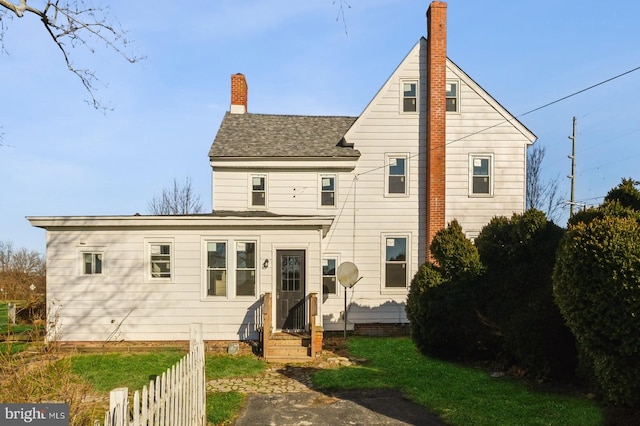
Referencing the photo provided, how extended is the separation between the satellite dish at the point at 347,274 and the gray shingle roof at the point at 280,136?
4427 mm

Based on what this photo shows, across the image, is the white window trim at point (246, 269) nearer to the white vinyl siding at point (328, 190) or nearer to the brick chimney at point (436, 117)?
the white vinyl siding at point (328, 190)

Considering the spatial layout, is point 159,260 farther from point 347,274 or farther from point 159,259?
point 347,274

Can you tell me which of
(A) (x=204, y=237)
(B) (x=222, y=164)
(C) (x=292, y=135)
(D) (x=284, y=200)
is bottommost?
(A) (x=204, y=237)

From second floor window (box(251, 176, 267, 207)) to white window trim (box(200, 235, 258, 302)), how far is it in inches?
144

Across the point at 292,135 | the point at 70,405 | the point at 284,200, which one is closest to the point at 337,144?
the point at 292,135

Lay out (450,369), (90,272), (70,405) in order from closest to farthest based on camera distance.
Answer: (70,405) < (450,369) < (90,272)

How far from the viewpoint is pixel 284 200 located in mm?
16219

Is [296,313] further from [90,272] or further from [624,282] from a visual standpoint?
[624,282]

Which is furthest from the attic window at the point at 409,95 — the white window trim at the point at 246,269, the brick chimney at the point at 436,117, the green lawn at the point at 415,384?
the green lawn at the point at 415,384

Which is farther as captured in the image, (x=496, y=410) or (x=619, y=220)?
(x=496, y=410)

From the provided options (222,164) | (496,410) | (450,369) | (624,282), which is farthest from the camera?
(222,164)

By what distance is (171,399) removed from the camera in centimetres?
453

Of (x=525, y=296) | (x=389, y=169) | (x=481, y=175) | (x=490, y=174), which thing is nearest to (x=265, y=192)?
(x=389, y=169)

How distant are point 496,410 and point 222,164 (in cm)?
1271
